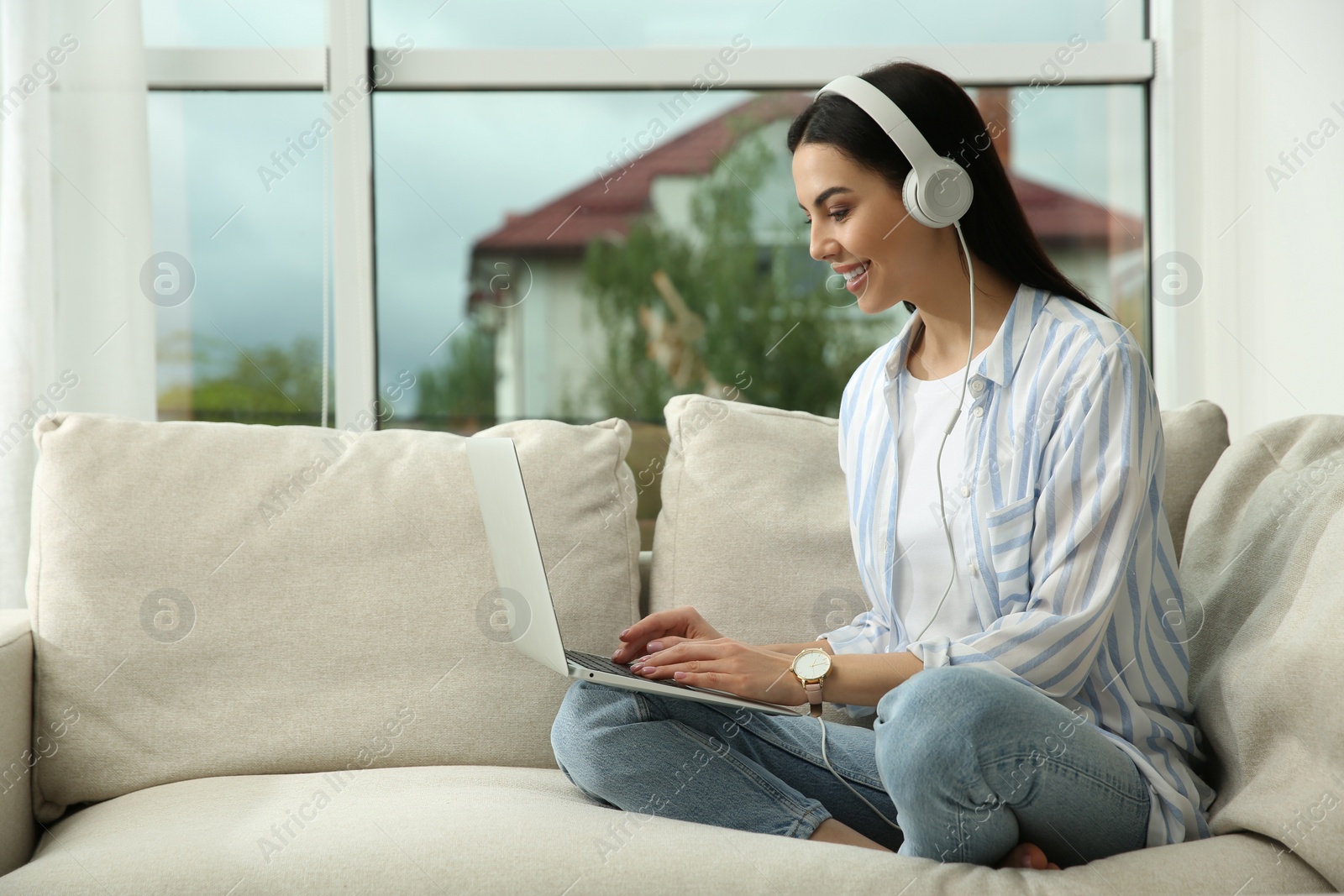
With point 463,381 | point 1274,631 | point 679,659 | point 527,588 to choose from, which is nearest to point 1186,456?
point 1274,631

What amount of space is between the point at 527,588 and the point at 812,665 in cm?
32

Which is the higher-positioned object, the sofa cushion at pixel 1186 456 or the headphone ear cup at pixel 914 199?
the headphone ear cup at pixel 914 199

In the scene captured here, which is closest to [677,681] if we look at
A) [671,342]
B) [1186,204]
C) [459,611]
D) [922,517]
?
[922,517]

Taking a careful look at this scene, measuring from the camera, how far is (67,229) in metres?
1.92

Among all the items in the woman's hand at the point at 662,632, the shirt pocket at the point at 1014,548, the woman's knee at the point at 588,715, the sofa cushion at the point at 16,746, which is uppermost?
the shirt pocket at the point at 1014,548

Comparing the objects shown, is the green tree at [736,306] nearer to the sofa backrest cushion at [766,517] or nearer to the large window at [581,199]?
the large window at [581,199]

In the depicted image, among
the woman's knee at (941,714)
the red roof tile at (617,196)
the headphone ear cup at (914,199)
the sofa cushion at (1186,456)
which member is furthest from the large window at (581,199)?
the woman's knee at (941,714)

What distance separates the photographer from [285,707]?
1.40 metres

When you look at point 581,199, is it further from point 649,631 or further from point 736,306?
point 649,631

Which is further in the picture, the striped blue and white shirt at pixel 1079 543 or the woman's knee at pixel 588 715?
the woman's knee at pixel 588 715

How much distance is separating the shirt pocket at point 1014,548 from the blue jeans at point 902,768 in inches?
6.1

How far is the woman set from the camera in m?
0.96

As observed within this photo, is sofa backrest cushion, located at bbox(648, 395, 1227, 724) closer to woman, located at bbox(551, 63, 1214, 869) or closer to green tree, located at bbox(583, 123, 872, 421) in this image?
woman, located at bbox(551, 63, 1214, 869)

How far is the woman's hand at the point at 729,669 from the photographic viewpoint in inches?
43.2
